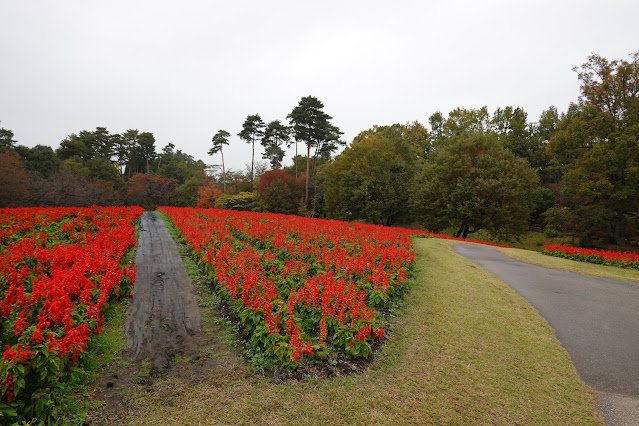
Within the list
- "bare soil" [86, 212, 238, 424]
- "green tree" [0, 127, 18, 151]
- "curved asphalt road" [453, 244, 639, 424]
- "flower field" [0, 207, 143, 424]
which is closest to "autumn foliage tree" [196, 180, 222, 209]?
"green tree" [0, 127, 18, 151]

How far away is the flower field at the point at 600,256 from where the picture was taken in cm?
1229

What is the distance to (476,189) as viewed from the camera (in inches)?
902

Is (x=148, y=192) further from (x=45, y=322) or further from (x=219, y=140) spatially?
(x=45, y=322)

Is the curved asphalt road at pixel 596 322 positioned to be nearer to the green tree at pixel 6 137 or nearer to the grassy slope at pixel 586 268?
the grassy slope at pixel 586 268

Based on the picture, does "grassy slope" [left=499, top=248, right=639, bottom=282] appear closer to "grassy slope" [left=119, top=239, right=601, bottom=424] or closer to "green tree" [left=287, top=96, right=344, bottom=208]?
"grassy slope" [left=119, top=239, right=601, bottom=424]

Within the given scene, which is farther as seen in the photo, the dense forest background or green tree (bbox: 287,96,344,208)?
green tree (bbox: 287,96,344,208)

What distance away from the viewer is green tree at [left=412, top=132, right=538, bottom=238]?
902 inches

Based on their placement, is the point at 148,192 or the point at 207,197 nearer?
the point at 207,197

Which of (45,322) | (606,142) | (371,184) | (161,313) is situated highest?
(606,142)

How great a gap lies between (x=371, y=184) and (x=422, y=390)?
87.3 ft

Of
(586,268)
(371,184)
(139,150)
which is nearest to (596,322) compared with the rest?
(586,268)

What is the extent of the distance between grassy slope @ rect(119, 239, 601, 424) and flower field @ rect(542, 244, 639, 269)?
10.6m

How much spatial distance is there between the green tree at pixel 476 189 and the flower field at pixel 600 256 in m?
8.24

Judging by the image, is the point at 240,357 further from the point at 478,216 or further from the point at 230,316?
the point at 478,216
